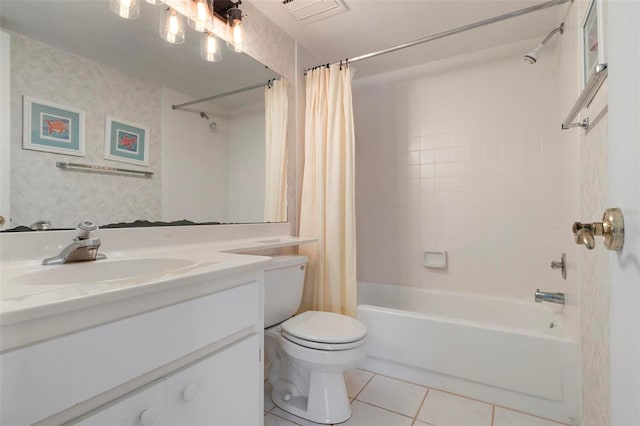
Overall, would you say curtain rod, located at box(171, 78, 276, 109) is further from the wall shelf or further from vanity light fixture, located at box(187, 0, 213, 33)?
the wall shelf

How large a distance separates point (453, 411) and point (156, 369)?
55.3 inches

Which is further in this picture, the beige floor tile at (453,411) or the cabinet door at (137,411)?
the beige floor tile at (453,411)

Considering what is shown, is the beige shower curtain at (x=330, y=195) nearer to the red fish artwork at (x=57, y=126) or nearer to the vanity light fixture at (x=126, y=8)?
the vanity light fixture at (x=126, y=8)

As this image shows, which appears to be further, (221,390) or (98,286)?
(221,390)

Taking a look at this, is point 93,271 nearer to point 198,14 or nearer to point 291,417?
point 291,417

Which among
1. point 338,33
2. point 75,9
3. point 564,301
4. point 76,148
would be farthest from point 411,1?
point 564,301

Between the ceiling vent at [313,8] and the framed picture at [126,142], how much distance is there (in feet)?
3.60

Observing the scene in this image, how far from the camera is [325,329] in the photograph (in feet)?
4.54

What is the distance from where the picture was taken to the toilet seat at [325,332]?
1.28m

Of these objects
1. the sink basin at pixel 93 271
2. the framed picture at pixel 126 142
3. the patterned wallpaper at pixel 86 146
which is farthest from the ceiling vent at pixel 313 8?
the sink basin at pixel 93 271

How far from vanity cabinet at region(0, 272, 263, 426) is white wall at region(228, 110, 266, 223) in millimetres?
754

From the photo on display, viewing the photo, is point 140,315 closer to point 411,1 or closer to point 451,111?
point 411,1

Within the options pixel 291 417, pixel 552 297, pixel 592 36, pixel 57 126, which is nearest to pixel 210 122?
pixel 57 126

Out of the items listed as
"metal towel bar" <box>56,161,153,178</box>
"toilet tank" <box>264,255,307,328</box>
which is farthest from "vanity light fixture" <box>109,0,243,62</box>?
"toilet tank" <box>264,255,307,328</box>
